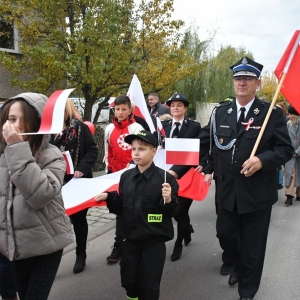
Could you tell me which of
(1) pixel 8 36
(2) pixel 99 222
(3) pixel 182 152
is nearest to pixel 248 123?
(3) pixel 182 152

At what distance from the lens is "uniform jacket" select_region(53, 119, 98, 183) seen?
170 inches

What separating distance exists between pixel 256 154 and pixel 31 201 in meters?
2.08

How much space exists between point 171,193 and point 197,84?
2055 centimetres

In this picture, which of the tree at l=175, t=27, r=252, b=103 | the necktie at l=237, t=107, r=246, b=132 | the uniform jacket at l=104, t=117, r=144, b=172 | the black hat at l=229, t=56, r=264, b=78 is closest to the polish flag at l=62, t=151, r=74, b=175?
the uniform jacket at l=104, t=117, r=144, b=172

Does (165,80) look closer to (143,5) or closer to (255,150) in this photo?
(143,5)

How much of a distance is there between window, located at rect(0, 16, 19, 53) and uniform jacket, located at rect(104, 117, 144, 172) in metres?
8.18

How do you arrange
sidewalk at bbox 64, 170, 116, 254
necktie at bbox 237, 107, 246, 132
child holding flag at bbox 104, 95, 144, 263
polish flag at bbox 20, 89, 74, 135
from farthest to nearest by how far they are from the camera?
sidewalk at bbox 64, 170, 116, 254
child holding flag at bbox 104, 95, 144, 263
necktie at bbox 237, 107, 246, 132
polish flag at bbox 20, 89, 74, 135

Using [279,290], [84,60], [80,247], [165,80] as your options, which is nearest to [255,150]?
[279,290]

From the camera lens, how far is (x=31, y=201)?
7.43 feet

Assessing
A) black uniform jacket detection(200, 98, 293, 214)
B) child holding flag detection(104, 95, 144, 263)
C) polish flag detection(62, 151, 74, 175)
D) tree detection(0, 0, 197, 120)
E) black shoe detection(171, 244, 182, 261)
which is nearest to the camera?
black uniform jacket detection(200, 98, 293, 214)

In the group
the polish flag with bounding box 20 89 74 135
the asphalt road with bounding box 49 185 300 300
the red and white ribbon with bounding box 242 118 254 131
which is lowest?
the asphalt road with bounding box 49 185 300 300

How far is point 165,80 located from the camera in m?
12.2

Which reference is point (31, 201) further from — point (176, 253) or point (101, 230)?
point (101, 230)

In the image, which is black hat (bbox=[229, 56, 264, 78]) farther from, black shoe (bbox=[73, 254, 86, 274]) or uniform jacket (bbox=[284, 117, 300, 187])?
uniform jacket (bbox=[284, 117, 300, 187])
